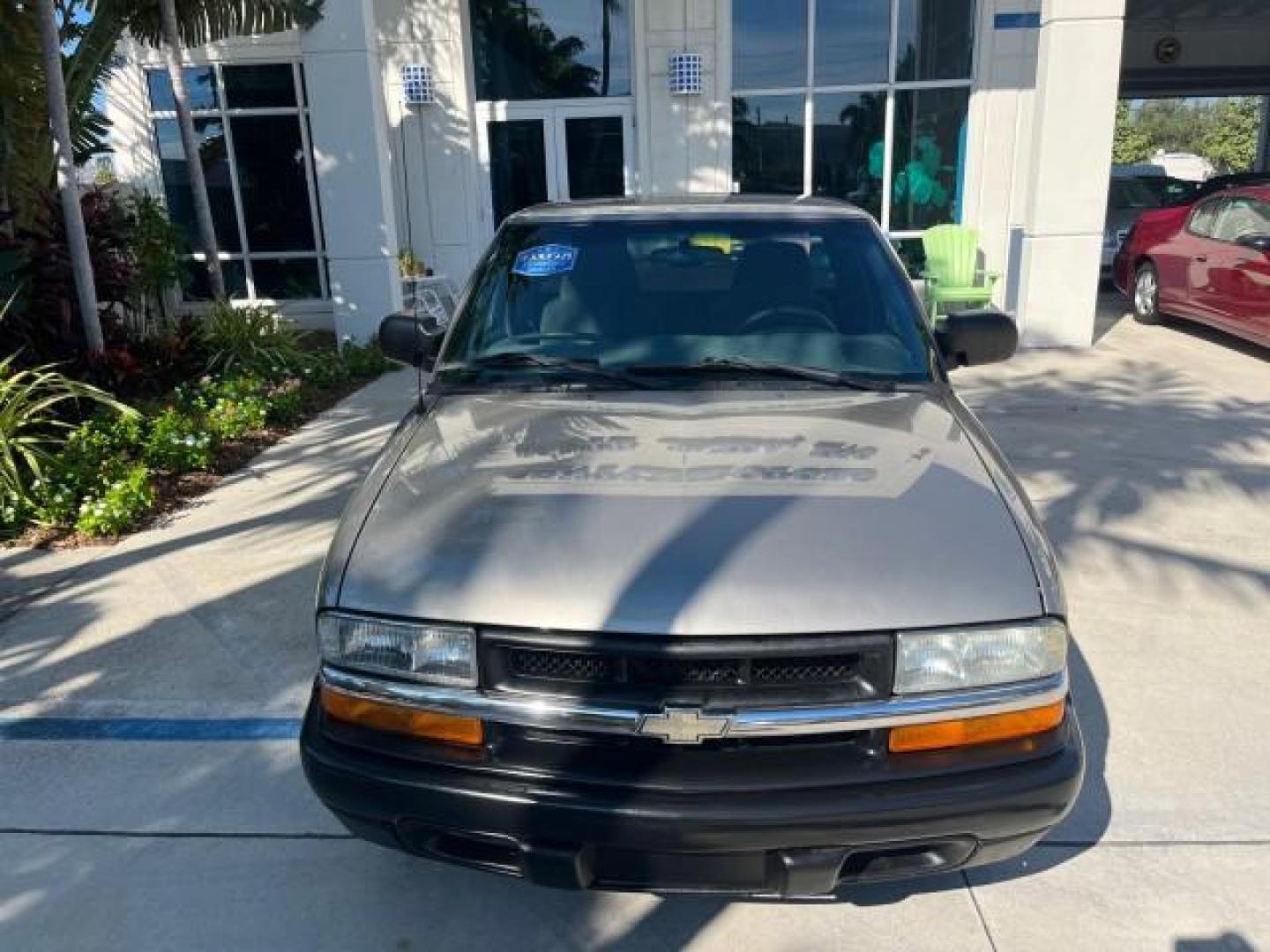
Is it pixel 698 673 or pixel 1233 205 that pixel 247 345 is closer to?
pixel 698 673

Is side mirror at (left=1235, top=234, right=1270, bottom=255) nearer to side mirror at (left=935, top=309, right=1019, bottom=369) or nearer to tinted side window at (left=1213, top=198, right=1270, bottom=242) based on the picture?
tinted side window at (left=1213, top=198, right=1270, bottom=242)

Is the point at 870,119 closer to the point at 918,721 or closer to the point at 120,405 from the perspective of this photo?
the point at 120,405

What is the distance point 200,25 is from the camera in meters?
9.95

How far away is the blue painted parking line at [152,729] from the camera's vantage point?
11.8 ft

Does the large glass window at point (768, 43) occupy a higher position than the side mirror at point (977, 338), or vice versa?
the large glass window at point (768, 43)

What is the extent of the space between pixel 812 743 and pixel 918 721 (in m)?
0.24

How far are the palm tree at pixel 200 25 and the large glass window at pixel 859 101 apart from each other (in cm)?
506

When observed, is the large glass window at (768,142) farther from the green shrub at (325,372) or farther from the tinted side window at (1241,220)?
the green shrub at (325,372)

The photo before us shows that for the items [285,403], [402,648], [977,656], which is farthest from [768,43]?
[402,648]

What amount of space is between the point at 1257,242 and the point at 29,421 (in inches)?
392

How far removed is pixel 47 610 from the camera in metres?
4.70

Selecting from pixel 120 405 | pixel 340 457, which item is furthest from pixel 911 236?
pixel 120 405

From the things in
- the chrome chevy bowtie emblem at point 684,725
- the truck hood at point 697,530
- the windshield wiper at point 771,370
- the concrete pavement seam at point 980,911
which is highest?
the windshield wiper at point 771,370

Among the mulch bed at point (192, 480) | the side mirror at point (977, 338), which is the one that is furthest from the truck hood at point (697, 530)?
the mulch bed at point (192, 480)
